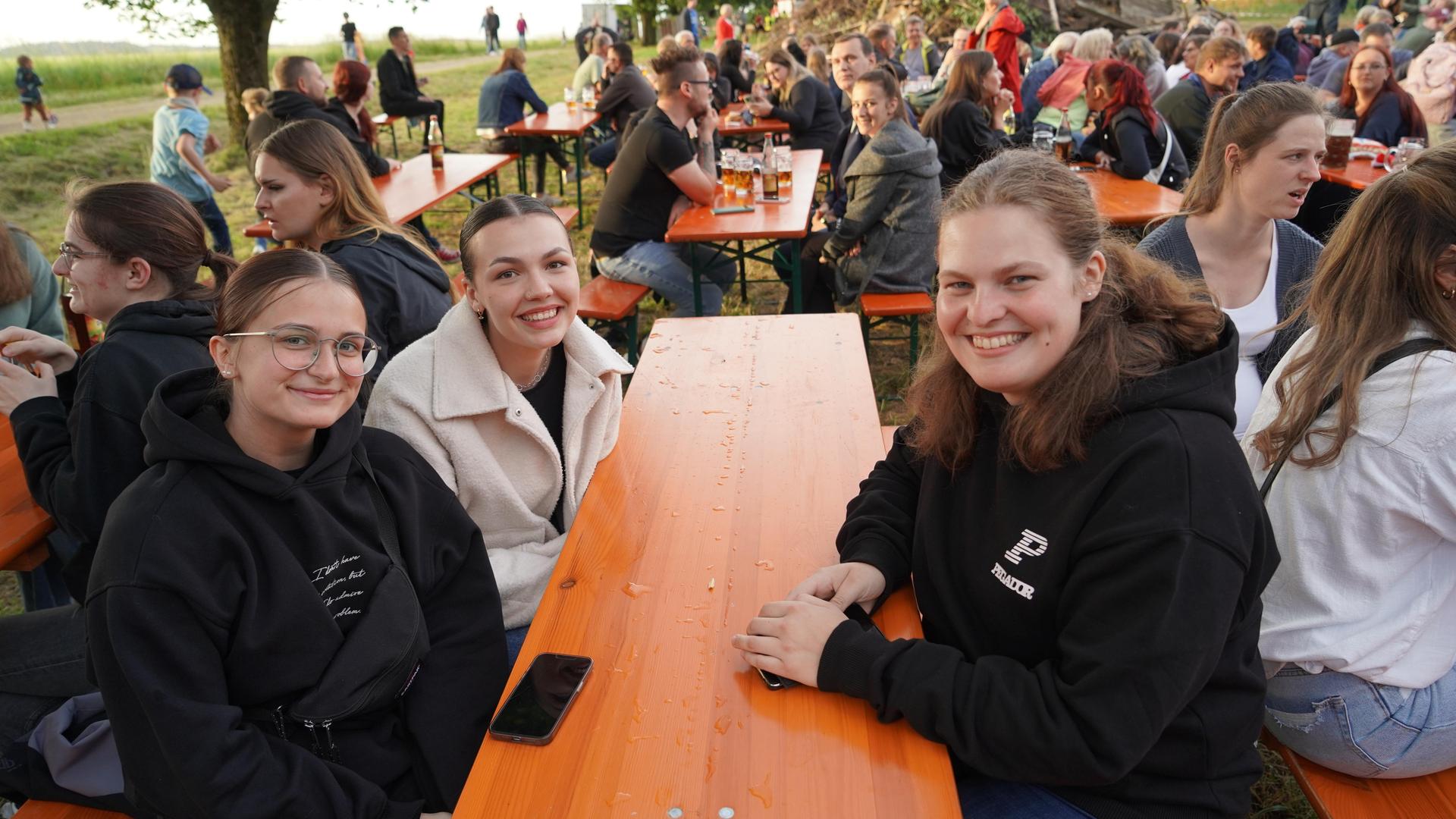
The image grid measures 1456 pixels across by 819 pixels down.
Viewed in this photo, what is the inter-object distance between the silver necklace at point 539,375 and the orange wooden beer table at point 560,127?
6668mm

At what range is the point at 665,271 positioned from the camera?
520 cm

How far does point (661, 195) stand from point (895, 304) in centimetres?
150

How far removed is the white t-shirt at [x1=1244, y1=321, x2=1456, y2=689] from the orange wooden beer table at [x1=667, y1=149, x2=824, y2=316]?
3165 mm

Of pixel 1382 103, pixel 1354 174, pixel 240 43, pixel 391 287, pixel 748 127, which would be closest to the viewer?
pixel 391 287

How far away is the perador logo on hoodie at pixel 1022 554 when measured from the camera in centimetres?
142

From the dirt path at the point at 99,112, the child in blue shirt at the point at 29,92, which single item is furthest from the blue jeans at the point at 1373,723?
the child in blue shirt at the point at 29,92

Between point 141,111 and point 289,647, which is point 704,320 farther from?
point 141,111

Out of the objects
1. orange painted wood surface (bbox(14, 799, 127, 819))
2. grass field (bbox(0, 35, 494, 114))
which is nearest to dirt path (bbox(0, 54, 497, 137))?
grass field (bbox(0, 35, 494, 114))

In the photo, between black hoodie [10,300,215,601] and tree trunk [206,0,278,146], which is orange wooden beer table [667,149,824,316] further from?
tree trunk [206,0,278,146]

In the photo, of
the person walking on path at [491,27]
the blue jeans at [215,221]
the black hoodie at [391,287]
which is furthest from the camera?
the person walking on path at [491,27]

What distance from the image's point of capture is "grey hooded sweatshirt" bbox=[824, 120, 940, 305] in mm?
4820

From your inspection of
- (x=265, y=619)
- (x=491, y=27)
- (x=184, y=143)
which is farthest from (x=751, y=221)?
(x=491, y=27)

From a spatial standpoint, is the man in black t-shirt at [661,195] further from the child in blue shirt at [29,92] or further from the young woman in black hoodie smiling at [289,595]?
the child in blue shirt at [29,92]

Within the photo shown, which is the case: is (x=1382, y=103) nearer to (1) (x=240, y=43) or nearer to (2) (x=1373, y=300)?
(2) (x=1373, y=300)
